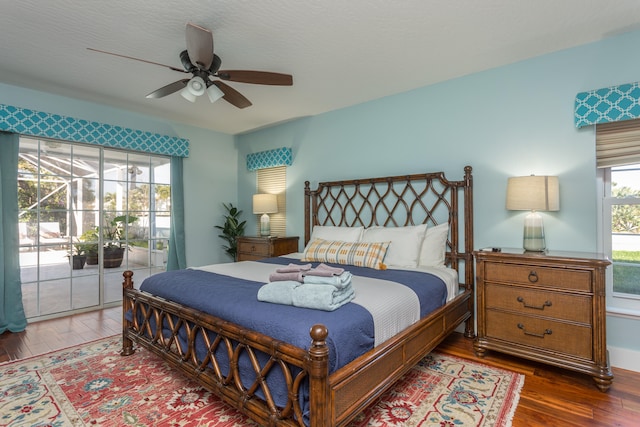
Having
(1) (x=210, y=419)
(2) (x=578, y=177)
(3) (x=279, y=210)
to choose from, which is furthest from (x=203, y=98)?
(2) (x=578, y=177)

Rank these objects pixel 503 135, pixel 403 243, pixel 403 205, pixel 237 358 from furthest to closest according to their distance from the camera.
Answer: pixel 403 205 < pixel 403 243 < pixel 503 135 < pixel 237 358

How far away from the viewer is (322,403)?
135cm

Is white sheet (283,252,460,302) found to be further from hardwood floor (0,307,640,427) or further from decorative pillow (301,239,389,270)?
hardwood floor (0,307,640,427)

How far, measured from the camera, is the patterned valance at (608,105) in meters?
2.40

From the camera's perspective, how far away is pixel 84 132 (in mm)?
3861

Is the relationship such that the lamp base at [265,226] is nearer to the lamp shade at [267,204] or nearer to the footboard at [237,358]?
the lamp shade at [267,204]

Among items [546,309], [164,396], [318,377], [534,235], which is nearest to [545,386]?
[546,309]

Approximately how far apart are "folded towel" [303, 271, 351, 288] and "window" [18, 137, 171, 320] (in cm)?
355

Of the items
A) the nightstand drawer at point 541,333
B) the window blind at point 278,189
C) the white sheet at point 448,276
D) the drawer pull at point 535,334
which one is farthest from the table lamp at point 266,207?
the drawer pull at point 535,334

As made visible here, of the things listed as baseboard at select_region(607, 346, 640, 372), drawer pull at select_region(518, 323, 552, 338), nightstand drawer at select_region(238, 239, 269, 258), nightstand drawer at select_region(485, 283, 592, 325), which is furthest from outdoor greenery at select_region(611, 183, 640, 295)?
nightstand drawer at select_region(238, 239, 269, 258)

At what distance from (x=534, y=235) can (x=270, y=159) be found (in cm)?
355

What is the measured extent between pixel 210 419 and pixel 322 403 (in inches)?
36.6

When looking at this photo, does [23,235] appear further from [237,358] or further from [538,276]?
[538,276]

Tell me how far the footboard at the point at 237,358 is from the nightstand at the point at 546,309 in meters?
1.87
